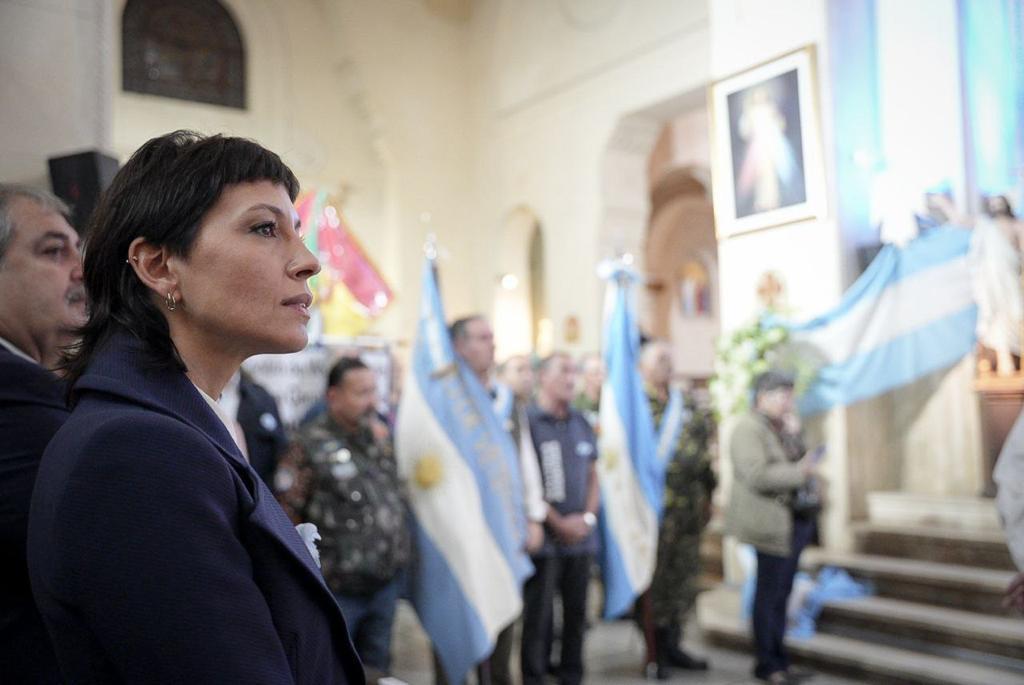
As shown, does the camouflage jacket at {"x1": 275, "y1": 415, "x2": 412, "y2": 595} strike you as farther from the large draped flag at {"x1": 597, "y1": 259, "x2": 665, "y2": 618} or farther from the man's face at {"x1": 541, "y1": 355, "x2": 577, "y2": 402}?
the large draped flag at {"x1": 597, "y1": 259, "x2": 665, "y2": 618}

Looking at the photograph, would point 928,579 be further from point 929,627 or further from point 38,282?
point 38,282

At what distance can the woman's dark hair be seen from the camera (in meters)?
0.91

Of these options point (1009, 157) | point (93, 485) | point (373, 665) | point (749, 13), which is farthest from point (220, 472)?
point (749, 13)

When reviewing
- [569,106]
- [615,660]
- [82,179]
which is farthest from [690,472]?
[569,106]

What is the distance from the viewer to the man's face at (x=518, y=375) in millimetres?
5383

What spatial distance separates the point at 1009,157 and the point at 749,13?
6.54 feet

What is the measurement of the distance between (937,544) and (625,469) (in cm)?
195

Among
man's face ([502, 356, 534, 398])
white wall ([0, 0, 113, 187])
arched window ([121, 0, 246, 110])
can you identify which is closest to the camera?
white wall ([0, 0, 113, 187])

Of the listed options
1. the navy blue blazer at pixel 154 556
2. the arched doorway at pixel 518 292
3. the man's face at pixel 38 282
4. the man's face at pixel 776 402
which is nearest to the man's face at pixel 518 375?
the man's face at pixel 776 402

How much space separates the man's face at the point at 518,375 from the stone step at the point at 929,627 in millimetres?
2158

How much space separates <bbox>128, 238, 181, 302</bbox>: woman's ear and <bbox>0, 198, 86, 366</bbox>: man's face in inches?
24.2

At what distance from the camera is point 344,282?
22.1 ft

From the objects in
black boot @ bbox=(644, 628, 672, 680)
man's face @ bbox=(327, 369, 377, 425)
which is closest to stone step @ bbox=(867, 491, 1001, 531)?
black boot @ bbox=(644, 628, 672, 680)

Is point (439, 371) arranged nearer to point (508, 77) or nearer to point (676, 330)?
point (508, 77)
